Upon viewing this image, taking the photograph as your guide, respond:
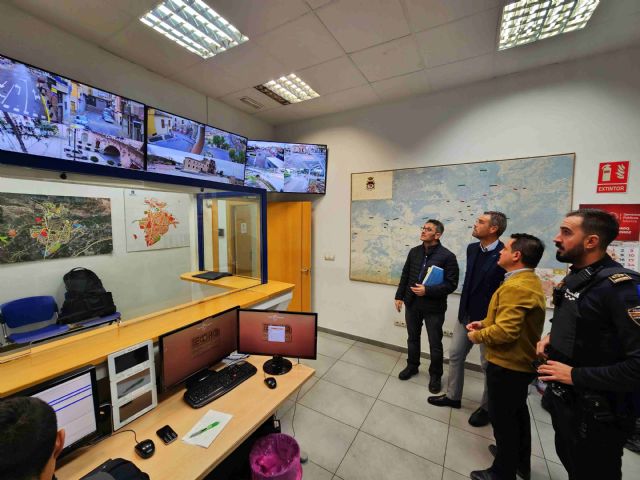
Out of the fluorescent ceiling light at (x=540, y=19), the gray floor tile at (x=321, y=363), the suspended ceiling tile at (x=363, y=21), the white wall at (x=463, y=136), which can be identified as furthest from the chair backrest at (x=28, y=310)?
the fluorescent ceiling light at (x=540, y=19)

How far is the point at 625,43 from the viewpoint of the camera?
85.9 inches

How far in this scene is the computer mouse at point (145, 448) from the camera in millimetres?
1097

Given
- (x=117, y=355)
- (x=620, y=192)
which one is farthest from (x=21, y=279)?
(x=620, y=192)

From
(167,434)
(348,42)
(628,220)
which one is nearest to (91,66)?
(348,42)

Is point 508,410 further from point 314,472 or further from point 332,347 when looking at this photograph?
point 332,347

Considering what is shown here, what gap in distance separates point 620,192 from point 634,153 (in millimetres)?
337

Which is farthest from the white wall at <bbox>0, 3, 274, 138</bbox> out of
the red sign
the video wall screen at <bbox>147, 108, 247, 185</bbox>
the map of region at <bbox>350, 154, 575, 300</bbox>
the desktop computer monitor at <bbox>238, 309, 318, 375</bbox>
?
the red sign

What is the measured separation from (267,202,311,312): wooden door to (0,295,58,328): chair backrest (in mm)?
2520

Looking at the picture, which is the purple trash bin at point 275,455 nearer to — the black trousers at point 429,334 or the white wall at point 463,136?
the black trousers at point 429,334

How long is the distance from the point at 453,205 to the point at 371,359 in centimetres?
211

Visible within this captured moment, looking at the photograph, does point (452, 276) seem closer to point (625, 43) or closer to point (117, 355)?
point (625, 43)

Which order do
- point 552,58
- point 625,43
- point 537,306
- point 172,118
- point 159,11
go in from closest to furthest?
point 537,306 < point 159,11 < point 625,43 < point 552,58 < point 172,118

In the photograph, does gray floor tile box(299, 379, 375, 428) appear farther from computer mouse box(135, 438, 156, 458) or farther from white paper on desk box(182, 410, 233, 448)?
computer mouse box(135, 438, 156, 458)

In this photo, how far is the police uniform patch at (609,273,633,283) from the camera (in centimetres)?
109
